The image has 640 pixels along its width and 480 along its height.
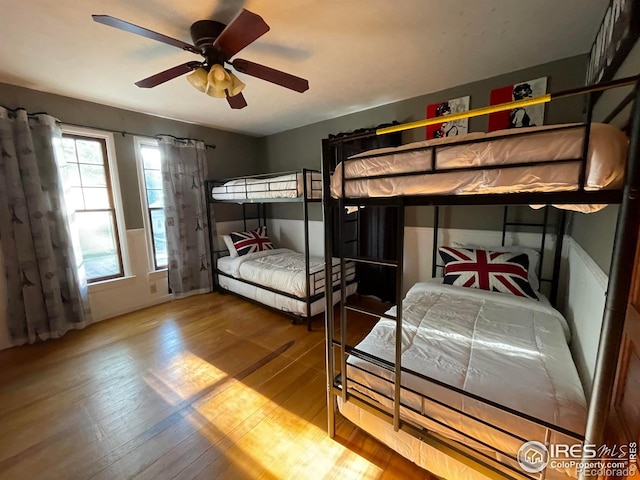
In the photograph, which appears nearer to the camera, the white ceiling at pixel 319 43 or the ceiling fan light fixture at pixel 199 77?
the white ceiling at pixel 319 43

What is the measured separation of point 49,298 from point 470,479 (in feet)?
11.7

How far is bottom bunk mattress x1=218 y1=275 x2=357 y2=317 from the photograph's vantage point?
9.07 ft

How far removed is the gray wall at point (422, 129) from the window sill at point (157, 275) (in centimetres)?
181

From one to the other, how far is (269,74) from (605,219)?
2022 millimetres

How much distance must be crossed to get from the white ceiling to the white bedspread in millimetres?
1093

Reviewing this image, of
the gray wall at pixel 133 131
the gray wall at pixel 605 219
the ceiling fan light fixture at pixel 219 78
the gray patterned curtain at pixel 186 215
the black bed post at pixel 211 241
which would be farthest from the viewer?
the black bed post at pixel 211 241

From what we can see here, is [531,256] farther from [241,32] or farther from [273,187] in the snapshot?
[241,32]

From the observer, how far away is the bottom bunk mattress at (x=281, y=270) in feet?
9.16

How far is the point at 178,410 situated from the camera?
1.68 metres

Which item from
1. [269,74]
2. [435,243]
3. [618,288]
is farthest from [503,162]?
[435,243]

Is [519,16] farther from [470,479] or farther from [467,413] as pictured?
[470,479]

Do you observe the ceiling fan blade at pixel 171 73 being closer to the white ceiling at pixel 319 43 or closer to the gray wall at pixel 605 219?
the white ceiling at pixel 319 43

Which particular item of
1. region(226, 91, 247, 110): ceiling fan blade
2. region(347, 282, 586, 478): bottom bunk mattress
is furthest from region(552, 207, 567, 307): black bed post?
region(226, 91, 247, 110): ceiling fan blade

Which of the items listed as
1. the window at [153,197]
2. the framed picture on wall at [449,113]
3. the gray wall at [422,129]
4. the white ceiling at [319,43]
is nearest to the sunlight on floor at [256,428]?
the window at [153,197]
